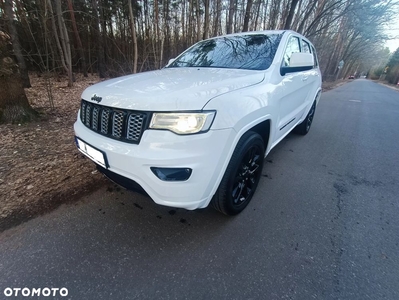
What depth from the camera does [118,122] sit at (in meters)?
1.62

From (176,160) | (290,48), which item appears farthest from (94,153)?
(290,48)

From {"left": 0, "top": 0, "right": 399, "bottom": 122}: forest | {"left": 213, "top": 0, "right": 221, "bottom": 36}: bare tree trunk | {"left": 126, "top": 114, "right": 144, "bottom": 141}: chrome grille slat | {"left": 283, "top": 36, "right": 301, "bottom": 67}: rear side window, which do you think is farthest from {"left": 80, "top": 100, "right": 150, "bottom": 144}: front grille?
{"left": 213, "top": 0, "right": 221, "bottom": 36}: bare tree trunk

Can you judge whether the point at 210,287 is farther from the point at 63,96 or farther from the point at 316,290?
the point at 63,96

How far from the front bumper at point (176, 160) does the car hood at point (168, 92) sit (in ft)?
A: 0.70

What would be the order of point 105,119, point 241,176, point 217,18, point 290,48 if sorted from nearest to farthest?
point 105,119 < point 241,176 < point 290,48 < point 217,18

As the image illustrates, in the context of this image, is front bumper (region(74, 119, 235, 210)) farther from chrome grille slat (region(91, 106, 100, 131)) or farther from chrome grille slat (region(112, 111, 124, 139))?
chrome grille slat (region(91, 106, 100, 131))

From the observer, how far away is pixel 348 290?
4.83ft

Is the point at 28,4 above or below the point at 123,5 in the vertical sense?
below

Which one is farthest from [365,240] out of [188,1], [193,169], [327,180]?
[188,1]

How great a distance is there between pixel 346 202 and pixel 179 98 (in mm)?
2330

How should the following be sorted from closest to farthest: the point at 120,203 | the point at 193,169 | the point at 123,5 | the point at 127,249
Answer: the point at 193,169, the point at 127,249, the point at 120,203, the point at 123,5

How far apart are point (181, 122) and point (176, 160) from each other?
0.27 m

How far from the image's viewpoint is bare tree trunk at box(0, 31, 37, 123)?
11.9ft

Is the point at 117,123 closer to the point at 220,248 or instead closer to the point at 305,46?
the point at 220,248
